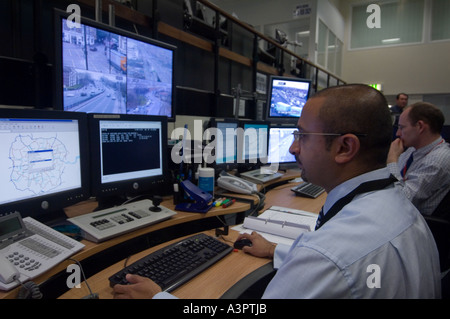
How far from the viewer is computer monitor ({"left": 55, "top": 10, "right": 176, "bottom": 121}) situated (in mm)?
1415

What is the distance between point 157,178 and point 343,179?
35.5 inches

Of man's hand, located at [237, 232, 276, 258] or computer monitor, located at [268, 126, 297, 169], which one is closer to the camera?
man's hand, located at [237, 232, 276, 258]

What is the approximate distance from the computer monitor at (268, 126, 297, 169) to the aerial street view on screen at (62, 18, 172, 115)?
0.91 meters

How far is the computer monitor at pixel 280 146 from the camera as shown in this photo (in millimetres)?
2463

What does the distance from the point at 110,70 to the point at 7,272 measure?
4.03 ft

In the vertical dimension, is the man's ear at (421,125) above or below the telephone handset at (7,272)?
above

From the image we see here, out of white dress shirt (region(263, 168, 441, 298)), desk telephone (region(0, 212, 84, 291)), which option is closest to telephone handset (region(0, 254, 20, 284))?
desk telephone (region(0, 212, 84, 291))

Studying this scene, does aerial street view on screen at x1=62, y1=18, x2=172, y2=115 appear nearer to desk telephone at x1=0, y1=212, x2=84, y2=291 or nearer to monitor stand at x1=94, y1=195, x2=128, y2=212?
monitor stand at x1=94, y1=195, x2=128, y2=212

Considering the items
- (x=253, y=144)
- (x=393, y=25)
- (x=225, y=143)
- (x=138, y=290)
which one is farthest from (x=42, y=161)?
(x=393, y=25)

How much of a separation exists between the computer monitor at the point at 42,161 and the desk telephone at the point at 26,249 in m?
0.06

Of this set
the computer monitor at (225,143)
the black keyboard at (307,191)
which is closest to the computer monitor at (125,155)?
the computer monitor at (225,143)

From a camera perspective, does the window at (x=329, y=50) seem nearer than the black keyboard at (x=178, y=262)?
No

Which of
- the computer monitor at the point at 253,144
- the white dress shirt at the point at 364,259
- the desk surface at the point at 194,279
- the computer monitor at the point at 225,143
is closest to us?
the white dress shirt at the point at 364,259

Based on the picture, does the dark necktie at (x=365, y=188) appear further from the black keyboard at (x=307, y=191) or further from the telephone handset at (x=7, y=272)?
the black keyboard at (x=307, y=191)
